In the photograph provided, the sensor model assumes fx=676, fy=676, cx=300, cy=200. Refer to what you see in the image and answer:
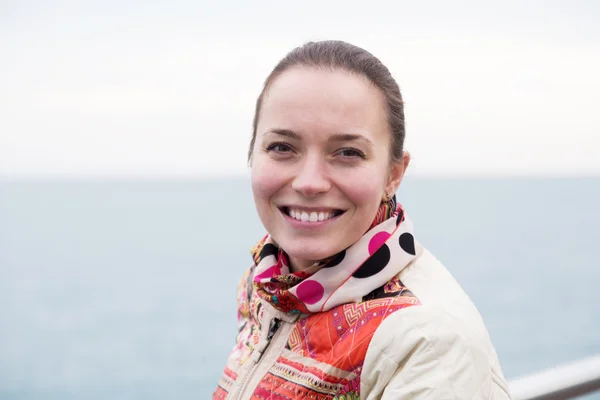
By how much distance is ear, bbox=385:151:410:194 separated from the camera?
4.83 ft

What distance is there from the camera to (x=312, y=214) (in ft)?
4.50

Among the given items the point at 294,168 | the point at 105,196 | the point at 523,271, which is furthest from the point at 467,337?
the point at 105,196

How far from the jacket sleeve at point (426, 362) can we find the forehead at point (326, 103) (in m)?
0.39

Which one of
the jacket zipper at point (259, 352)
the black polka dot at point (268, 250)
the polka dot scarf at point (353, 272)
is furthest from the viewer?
the black polka dot at point (268, 250)

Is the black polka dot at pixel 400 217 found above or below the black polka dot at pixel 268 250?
above

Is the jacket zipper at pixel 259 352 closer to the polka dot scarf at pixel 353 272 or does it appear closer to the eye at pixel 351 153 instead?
the polka dot scarf at pixel 353 272

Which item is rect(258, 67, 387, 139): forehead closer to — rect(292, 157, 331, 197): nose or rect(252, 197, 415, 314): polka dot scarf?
rect(292, 157, 331, 197): nose

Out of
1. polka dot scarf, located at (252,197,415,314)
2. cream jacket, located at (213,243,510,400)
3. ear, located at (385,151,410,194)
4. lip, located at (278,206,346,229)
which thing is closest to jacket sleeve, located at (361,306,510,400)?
cream jacket, located at (213,243,510,400)

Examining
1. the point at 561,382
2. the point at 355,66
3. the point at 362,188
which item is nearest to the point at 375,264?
the point at 362,188

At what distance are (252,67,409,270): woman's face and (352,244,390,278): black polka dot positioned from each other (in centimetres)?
6

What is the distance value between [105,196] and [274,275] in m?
119

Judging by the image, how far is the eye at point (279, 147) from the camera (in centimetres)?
137

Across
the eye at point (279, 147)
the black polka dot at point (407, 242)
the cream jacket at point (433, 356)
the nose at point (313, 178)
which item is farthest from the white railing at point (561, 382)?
the eye at point (279, 147)

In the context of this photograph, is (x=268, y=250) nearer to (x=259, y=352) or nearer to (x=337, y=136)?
(x=259, y=352)
